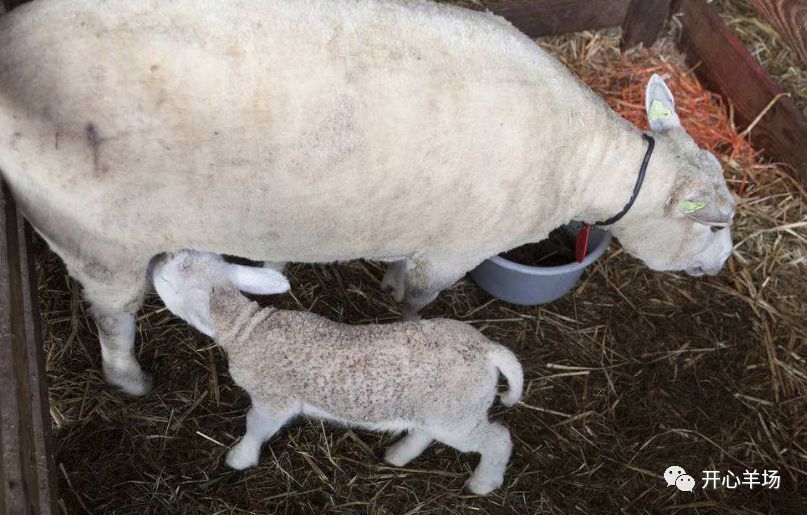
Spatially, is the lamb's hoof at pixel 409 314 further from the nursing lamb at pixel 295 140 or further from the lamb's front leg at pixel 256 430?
the lamb's front leg at pixel 256 430

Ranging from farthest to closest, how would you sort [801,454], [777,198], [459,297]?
1. [777,198]
2. [459,297]
3. [801,454]

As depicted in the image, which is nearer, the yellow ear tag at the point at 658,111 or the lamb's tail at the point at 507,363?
the lamb's tail at the point at 507,363

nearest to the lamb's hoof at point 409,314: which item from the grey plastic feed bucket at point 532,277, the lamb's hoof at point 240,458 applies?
the grey plastic feed bucket at point 532,277

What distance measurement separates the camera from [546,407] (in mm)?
3391

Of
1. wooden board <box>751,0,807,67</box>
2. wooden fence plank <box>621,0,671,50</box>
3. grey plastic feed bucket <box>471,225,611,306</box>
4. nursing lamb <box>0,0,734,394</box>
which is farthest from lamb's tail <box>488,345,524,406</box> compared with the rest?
wooden fence plank <box>621,0,671,50</box>

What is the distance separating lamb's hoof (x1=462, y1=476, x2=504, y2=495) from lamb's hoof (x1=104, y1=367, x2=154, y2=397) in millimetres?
1410

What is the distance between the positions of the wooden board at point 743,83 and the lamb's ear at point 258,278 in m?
3.29

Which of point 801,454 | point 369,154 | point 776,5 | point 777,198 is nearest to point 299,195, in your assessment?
point 369,154

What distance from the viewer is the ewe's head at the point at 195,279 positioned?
250 cm

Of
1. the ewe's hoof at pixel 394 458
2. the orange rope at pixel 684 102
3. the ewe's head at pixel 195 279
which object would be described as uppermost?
the orange rope at pixel 684 102

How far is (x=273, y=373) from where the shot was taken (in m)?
2.46

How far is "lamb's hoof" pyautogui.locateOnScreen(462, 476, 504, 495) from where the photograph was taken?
2963 millimetres

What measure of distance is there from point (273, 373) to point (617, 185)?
1.55m

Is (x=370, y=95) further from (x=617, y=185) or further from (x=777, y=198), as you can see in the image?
(x=777, y=198)
